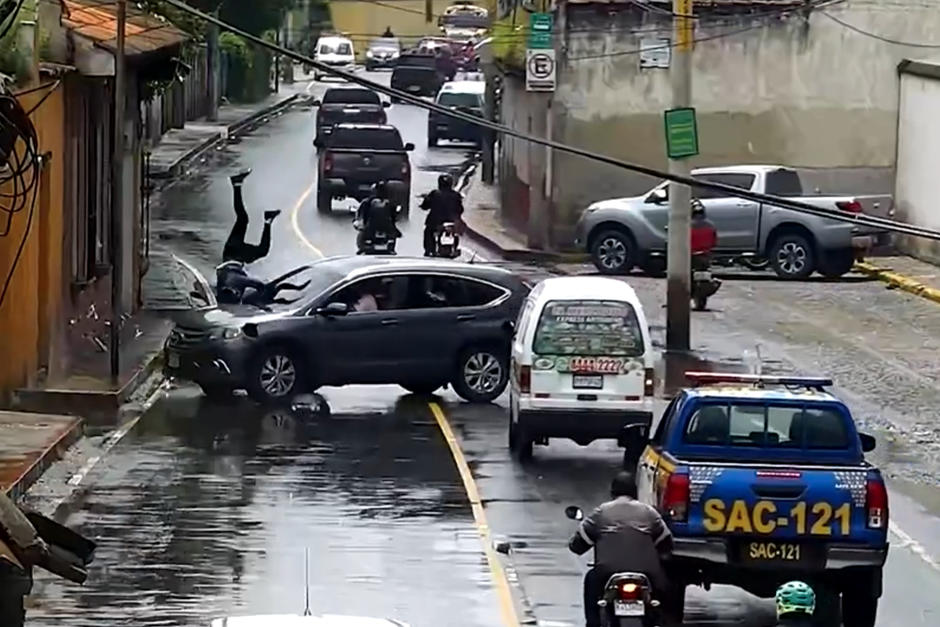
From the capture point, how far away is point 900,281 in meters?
38.8

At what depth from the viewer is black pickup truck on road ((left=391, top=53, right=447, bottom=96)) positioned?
7744 centimetres

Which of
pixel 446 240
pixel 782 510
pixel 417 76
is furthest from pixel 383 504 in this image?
pixel 417 76

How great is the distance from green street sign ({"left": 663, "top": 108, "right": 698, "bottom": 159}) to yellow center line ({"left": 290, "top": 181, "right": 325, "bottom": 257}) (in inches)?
536


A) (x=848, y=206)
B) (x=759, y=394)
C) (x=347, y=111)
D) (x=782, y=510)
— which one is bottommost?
(x=782, y=510)

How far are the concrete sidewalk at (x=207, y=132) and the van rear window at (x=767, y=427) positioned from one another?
1495 inches

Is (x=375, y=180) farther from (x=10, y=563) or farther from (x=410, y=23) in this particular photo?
(x=410, y=23)

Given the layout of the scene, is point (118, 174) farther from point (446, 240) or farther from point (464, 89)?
point (464, 89)

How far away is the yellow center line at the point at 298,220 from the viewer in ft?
138

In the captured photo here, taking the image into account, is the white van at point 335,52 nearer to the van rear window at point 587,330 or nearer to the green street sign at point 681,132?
the green street sign at point 681,132

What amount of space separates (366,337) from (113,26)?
630 cm

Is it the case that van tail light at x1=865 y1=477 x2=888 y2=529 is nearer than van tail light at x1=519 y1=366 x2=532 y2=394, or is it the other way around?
van tail light at x1=865 y1=477 x2=888 y2=529

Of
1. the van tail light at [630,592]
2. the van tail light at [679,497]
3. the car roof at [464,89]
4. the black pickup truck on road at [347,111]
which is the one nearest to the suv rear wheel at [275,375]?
the van tail light at [679,497]

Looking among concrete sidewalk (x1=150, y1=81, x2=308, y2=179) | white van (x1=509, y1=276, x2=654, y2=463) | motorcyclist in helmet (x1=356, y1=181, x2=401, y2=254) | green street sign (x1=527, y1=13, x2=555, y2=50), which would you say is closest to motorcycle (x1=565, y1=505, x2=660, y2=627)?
white van (x1=509, y1=276, x2=654, y2=463)

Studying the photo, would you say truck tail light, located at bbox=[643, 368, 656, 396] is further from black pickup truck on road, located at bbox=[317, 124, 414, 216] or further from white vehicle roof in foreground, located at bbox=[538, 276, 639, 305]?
black pickup truck on road, located at bbox=[317, 124, 414, 216]
